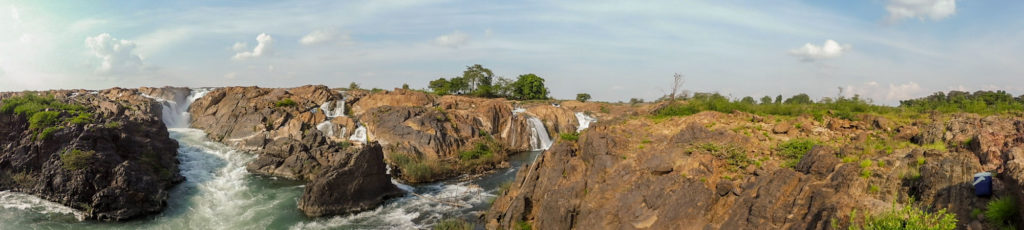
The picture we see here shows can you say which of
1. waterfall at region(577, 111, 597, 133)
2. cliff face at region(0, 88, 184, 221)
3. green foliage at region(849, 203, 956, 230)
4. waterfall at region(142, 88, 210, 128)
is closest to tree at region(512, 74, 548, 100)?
waterfall at region(577, 111, 597, 133)

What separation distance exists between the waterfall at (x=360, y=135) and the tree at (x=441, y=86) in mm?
33740

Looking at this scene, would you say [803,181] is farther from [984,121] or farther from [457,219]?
[457,219]

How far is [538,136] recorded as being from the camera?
44.5 m

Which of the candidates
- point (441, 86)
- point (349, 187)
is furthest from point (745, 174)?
point (441, 86)

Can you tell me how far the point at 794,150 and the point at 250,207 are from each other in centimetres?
2330

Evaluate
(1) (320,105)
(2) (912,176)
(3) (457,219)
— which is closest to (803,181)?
(2) (912,176)

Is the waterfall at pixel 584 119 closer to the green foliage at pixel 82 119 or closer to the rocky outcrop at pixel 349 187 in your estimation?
the rocky outcrop at pixel 349 187

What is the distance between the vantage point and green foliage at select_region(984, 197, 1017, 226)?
7.32 metres

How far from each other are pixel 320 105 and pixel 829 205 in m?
44.9

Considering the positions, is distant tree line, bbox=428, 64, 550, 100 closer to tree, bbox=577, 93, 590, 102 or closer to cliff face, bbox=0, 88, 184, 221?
tree, bbox=577, 93, 590, 102

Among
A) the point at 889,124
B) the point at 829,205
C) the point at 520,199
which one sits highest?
the point at 889,124

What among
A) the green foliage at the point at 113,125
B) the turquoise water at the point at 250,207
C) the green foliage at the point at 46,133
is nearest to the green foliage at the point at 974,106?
the turquoise water at the point at 250,207

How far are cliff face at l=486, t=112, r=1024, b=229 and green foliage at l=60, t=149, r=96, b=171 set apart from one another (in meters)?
19.2

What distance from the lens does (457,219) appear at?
19875mm
